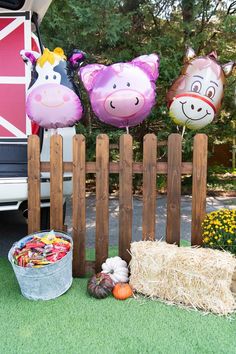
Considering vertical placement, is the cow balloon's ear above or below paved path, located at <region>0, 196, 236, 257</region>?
above

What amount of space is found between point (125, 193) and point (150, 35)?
485 cm

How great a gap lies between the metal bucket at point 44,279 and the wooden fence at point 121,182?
0.42 m

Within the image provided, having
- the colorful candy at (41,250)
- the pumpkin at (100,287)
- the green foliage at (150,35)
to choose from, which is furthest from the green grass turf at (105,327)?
the green foliage at (150,35)

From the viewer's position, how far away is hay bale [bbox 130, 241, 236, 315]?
2574 millimetres

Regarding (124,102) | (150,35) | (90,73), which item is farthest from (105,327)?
(150,35)

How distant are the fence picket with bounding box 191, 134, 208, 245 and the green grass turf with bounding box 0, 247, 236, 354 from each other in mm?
760

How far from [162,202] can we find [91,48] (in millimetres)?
3152

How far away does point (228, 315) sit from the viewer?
2.54m

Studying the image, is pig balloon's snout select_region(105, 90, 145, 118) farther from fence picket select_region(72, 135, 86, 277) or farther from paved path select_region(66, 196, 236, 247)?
paved path select_region(66, 196, 236, 247)

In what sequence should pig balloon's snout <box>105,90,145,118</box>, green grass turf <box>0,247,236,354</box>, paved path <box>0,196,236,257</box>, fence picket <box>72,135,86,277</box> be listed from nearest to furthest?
green grass turf <box>0,247,236,354</box>, pig balloon's snout <box>105,90,145,118</box>, fence picket <box>72,135,86,277</box>, paved path <box>0,196,236,257</box>

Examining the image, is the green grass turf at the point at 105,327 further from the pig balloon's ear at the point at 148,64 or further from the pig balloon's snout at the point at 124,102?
the pig balloon's ear at the point at 148,64

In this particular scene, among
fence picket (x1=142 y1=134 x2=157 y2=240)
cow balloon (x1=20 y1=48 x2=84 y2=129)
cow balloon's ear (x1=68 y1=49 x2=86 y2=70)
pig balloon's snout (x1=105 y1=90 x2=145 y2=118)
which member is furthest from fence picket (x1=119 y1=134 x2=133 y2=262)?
cow balloon's ear (x1=68 y1=49 x2=86 y2=70)

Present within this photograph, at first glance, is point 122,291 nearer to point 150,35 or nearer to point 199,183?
point 199,183

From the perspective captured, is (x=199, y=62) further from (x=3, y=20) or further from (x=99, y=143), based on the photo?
(x=3, y=20)
